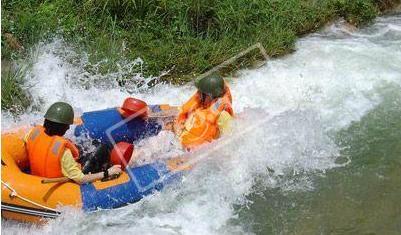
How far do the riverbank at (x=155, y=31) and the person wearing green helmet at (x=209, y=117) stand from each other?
1.88m

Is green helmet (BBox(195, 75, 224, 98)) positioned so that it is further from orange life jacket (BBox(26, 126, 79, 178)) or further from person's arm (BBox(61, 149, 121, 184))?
orange life jacket (BBox(26, 126, 79, 178))

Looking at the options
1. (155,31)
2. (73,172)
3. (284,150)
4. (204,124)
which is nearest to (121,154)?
(73,172)

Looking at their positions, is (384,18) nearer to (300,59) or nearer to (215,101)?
(300,59)

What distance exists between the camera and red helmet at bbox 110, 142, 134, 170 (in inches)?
215

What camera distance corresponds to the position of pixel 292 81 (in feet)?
26.8

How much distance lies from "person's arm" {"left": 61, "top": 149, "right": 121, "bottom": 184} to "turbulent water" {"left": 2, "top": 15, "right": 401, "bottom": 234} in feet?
0.97

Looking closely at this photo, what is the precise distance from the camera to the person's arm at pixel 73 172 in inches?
198

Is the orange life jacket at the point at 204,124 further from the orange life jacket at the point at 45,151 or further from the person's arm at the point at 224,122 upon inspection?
the orange life jacket at the point at 45,151

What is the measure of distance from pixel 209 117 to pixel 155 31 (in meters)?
2.80

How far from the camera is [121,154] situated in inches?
215

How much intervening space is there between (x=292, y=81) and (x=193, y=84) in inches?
56.9

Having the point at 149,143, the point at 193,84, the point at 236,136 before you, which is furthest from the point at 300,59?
the point at 149,143

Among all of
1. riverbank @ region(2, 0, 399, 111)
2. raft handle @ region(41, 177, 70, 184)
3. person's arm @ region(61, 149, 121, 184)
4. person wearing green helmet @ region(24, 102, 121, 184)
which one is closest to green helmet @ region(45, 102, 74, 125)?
person wearing green helmet @ region(24, 102, 121, 184)

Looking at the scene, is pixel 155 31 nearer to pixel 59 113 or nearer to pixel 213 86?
pixel 213 86
